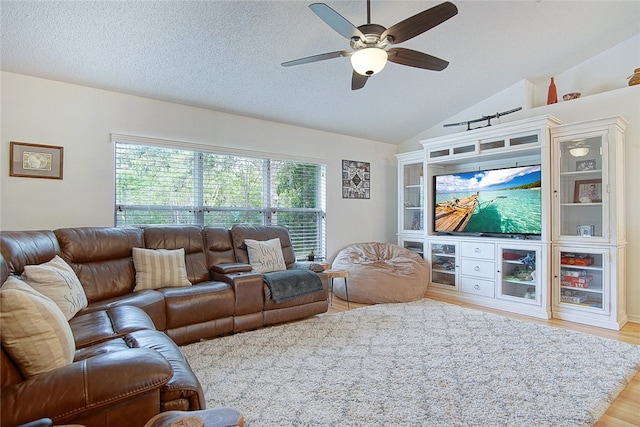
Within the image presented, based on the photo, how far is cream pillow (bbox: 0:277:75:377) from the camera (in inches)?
49.1

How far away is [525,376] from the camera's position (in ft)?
7.84

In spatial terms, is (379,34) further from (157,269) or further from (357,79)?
(157,269)

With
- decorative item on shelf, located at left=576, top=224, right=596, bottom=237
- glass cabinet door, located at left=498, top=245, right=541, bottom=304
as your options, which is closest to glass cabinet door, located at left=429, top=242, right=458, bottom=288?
glass cabinet door, located at left=498, top=245, right=541, bottom=304

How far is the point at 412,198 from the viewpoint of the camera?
5.39m

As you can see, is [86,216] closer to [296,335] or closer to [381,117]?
[296,335]

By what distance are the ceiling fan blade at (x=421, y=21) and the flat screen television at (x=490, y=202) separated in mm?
2655

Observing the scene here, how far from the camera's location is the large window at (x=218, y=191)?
3.74 meters

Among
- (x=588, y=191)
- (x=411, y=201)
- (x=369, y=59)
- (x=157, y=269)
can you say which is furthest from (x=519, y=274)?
(x=157, y=269)

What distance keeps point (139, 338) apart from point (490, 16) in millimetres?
3791

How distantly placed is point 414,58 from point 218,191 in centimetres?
274

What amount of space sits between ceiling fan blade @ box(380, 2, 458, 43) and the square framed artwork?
10.6 feet

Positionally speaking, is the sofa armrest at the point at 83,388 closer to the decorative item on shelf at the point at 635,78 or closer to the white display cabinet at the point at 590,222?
the white display cabinet at the point at 590,222

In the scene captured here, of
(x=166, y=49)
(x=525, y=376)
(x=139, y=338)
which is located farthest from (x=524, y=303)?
(x=166, y=49)

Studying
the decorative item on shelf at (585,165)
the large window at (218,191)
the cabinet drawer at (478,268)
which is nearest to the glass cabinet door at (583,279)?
the cabinet drawer at (478,268)
